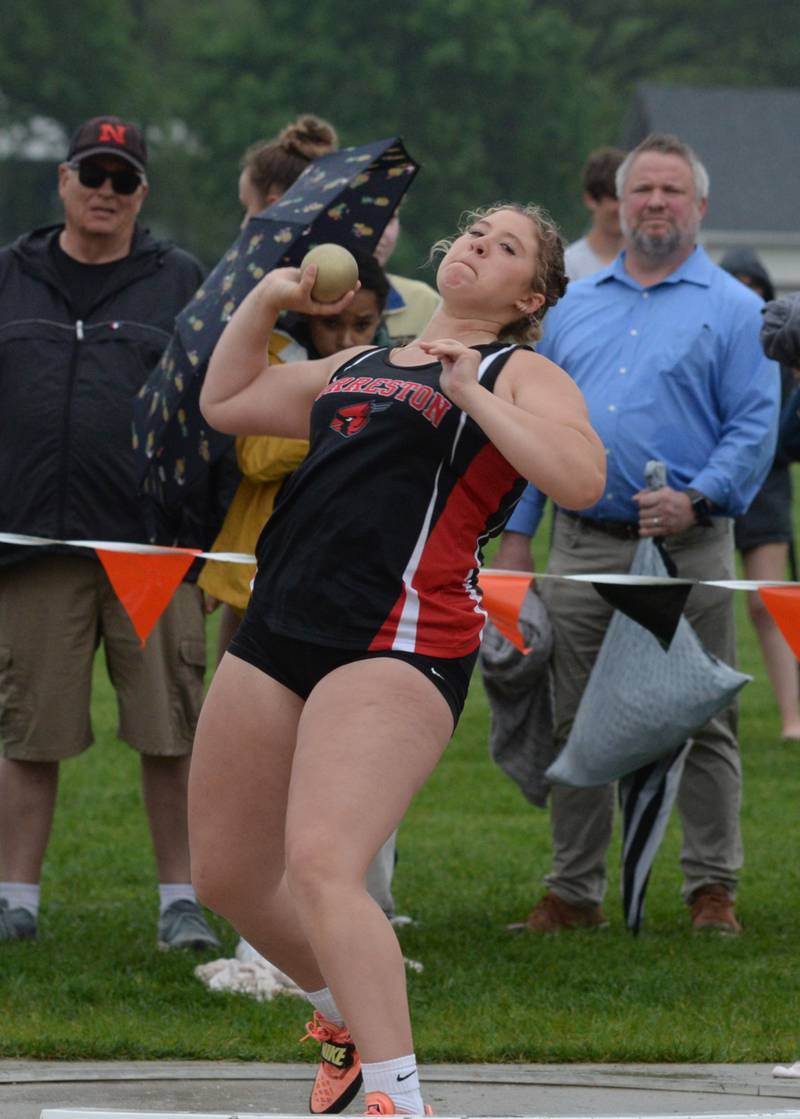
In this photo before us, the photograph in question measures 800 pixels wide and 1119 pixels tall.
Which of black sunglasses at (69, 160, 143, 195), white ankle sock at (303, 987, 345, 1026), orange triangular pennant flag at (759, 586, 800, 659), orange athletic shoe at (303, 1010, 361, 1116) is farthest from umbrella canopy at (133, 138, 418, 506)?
orange athletic shoe at (303, 1010, 361, 1116)

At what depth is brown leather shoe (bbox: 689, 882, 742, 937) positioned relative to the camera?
21.4 ft

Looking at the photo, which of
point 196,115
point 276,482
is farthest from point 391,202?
point 196,115

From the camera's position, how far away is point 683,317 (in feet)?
21.4

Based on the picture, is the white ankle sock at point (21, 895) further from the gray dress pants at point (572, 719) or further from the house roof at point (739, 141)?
the house roof at point (739, 141)

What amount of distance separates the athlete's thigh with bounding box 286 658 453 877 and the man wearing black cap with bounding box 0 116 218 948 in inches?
90.2

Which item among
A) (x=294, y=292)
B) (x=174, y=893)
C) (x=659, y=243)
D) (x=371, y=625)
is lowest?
(x=174, y=893)

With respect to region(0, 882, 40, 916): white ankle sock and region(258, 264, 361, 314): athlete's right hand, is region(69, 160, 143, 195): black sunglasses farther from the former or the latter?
region(0, 882, 40, 916): white ankle sock

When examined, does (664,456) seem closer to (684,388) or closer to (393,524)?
(684,388)

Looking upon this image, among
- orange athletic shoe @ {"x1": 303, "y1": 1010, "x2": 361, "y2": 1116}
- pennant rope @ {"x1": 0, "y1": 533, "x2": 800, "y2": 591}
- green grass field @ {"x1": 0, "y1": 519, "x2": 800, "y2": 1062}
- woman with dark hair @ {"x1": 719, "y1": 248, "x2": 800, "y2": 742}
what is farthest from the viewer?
woman with dark hair @ {"x1": 719, "y1": 248, "x2": 800, "y2": 742}

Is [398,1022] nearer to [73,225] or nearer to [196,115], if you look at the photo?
[73,225]

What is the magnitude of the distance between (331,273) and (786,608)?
2141 millimetres

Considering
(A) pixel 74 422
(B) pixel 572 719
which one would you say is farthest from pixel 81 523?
(B) pixel 572 719

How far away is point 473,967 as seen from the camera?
5992mm

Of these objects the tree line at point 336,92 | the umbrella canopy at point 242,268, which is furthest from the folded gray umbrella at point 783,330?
the tree line at point 336,92
